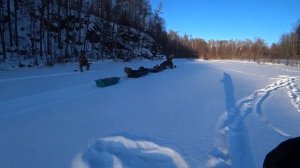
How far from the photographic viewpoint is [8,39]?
A: 3525cm

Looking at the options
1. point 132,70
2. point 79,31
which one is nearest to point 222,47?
point 79,31

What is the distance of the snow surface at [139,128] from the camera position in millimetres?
5555

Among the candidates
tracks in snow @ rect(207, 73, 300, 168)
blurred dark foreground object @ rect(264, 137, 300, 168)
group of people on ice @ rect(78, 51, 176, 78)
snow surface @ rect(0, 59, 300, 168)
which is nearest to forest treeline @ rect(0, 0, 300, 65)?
group of people on ice @ rect(78, 51, 176, 78)

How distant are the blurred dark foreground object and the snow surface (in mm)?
2363

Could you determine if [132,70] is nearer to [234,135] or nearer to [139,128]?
[139,128]

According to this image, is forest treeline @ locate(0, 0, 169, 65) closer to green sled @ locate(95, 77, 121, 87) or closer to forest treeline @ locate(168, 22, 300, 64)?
green sled @ locate(95, 77, 121, 87)

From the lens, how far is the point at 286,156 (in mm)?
2912

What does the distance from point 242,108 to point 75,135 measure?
19.2ft

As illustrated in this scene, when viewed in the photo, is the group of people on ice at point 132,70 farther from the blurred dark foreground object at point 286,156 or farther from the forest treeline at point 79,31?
the blurred dark foreground object at point 286,156

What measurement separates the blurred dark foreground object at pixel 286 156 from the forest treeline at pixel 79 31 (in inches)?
1069

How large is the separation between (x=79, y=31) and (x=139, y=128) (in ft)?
141

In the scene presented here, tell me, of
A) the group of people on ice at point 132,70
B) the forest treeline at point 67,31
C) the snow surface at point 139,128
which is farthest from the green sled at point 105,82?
the forest treeline at point 67,31

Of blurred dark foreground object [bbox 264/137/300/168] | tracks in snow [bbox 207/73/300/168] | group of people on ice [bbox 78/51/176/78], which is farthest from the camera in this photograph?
group of people on ice [bbox 78/51/176/78]

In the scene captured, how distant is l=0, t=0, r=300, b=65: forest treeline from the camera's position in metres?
35.4
